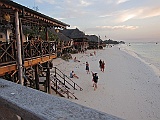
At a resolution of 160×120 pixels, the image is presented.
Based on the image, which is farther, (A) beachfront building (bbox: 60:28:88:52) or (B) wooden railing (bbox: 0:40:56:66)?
(A) beachfront building (bbox: 60:28:88:52)

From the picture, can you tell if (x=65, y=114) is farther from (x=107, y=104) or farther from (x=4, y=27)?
(x=4, y=27)

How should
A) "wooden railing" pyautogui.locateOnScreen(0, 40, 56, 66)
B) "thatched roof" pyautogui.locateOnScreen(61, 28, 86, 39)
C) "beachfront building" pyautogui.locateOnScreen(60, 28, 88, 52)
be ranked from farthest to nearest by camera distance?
1. "beachfront building" pyautogui.locateOnScreen(60, 28, 88, 52)
2. "thatched roof" pyautogui.locateOnScreen(61, 28, 86, 39)
3. "wooden railing" pyautogui.locateOnScreen(0, 40, 56, 66)

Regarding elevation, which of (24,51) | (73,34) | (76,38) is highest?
(73,34)

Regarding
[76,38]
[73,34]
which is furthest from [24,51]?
[73,34]

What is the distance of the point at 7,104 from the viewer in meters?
1.47

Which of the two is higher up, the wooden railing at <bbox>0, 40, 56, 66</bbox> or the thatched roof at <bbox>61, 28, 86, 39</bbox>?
the thatched roof at <bbox>61, 28, 86, 39</bbox>

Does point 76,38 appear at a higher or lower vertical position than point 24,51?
higher

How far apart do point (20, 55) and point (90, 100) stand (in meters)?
→ 6.05

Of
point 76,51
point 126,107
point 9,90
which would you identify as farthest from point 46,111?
point 76,51

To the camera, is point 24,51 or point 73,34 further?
point 73,34

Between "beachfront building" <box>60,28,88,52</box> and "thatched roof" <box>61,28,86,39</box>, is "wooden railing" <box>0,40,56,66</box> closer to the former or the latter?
"thatched roof" <box>61,28,86,39</box>

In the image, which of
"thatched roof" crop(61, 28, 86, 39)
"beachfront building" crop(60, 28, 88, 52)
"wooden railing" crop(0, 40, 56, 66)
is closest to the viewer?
"wooden railing" crop(0, 40, 56, 66)

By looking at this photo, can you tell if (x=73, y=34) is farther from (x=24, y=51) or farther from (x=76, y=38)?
(x=24, y=51)

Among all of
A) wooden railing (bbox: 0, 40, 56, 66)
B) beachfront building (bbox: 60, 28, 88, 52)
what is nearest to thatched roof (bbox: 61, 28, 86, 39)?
beachfront building (bbox: 60, 28, 88, 52)
